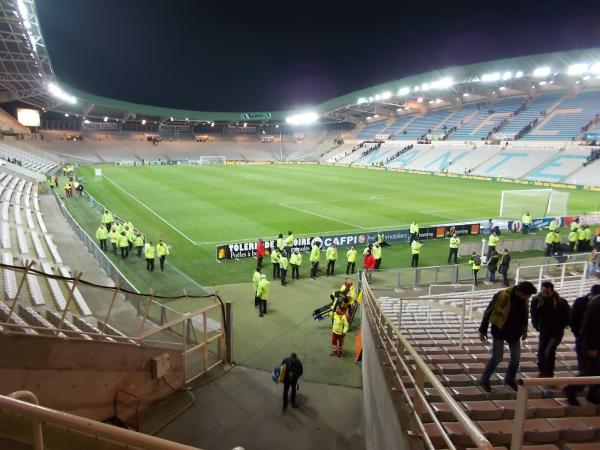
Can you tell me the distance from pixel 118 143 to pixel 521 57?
7753 centimetres

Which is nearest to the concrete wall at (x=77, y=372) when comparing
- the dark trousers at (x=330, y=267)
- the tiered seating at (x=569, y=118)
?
the dark trousers at (x=330, y=267)

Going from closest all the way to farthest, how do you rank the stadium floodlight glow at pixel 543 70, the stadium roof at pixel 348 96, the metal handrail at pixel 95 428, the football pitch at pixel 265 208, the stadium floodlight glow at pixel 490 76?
the metal handrail at pixel 95 428, the football pitch at pixel 265 208, the stadium roof at pixel 348 96, the stadium floodlight glow at pixel 543 70, the stadium floodlight glow at pixel 490 76

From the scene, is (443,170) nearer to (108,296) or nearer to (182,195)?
(182,195)

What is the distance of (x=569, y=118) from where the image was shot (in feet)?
196

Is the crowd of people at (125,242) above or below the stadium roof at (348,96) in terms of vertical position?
below

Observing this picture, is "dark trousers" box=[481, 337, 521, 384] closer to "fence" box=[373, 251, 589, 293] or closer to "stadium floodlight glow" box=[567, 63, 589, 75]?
"fence" box=[373, 251, 589, 293]

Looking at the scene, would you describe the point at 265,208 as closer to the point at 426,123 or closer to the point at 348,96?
the point at 348,96

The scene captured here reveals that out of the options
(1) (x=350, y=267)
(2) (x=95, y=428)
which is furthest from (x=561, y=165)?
(2) (x=95, y=428)

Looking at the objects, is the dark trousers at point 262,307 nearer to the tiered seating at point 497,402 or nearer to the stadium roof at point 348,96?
the tiered seating at point 497,402

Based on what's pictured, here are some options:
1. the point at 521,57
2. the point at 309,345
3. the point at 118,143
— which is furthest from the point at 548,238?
the point at 118,143

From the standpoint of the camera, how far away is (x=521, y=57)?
53156 mm

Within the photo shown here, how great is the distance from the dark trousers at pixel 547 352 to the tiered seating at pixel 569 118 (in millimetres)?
60705

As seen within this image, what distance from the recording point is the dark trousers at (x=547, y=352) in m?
5.70

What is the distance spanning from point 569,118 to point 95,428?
71.0 metres
